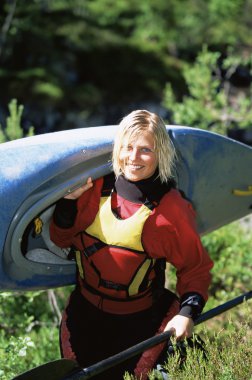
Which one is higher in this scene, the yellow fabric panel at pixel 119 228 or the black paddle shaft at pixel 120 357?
the yellow fabric panel at pixel 119 228

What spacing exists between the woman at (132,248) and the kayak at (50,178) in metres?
0.16

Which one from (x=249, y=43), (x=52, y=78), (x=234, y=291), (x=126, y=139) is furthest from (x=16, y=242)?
(x=249, y=43)

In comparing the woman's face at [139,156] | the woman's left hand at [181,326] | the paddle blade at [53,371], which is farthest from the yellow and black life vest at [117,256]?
the paddle blade at [53,371]

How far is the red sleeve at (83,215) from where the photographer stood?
233cm

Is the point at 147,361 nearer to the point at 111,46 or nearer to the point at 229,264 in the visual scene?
the point at 229,264

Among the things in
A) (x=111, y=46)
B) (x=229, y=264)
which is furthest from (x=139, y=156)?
(x=111, y=46)

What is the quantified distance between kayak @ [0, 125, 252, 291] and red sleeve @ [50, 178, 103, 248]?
0.39 ft

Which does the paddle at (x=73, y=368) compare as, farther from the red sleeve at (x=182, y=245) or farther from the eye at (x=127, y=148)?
the eye at (x=127, y=148)

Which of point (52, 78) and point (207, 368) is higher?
point (207, 368)

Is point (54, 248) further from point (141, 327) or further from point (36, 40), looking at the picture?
point (36, 40)

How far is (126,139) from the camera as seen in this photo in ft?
7.30

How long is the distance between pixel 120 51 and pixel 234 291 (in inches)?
451

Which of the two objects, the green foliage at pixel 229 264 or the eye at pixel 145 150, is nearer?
the eye at pixel 145 150

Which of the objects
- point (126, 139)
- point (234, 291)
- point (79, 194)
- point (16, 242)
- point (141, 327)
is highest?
point (126, 139)
